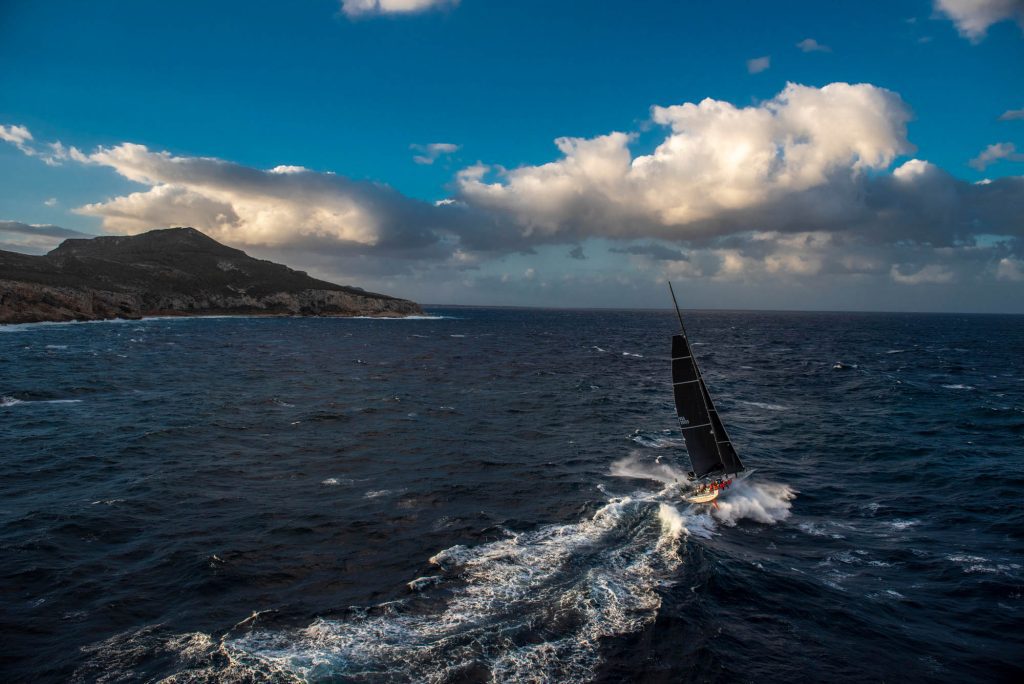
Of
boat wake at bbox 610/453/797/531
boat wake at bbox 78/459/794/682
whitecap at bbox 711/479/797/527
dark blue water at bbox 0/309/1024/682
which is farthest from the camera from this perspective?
boat wake at bbox 610/453/797/531

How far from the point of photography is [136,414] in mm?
42094

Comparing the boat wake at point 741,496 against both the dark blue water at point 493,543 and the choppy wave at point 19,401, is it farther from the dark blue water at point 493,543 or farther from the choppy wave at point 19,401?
the choppy wave at point 19,401

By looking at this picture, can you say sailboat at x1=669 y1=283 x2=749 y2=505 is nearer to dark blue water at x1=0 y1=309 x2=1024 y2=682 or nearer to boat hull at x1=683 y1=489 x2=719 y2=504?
boat hull at x1=683 y1=489 x2=719 y2=504

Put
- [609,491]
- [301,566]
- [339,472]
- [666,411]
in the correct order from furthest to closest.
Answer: [666,411]
[339,472]
[609,491]
[301,566]

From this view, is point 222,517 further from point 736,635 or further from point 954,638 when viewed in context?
point 954,638

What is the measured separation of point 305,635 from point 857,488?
29199 mm

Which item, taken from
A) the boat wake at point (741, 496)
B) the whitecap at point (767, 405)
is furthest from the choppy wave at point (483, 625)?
the whitecap at point (767, 405)

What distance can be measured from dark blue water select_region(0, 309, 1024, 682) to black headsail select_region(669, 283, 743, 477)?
6.60 feet

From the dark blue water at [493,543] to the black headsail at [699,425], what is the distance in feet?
6.60

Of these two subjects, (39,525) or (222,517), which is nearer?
(39,525)

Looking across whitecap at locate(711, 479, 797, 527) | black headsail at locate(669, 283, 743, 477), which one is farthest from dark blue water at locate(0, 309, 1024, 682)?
black headsail at locate(669, 283, 743, 477)

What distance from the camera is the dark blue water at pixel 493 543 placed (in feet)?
48.0

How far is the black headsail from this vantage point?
83.7 feet

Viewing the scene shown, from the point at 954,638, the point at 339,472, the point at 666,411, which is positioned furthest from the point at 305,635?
the point at 666,411
